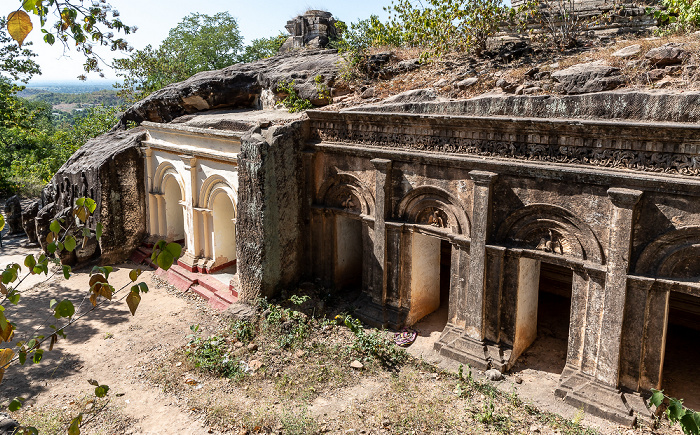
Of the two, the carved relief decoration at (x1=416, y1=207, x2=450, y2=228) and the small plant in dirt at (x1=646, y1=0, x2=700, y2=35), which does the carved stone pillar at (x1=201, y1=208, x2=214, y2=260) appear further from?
the small plant in dirt at (x1=646, y1=0, x2=700, y2=35)

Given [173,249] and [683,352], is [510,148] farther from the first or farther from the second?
[173,249]

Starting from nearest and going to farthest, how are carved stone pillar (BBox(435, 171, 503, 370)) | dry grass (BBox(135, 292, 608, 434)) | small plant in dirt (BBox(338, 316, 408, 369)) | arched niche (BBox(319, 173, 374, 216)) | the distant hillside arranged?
dry grass (BBox(135, 292, 608, 434)), carved stone pillar (BBox(435, 171, 503, 370)), small plant in dirt (BBox(338, 316, 408, 369)), arched niche (BBox(319, 173, 374, 216)), the distant hillside

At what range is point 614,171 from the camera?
21.5 feet

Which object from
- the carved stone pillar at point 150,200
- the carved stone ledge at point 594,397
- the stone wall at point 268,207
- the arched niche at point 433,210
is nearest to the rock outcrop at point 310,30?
the carved stone pillar at point 150,200

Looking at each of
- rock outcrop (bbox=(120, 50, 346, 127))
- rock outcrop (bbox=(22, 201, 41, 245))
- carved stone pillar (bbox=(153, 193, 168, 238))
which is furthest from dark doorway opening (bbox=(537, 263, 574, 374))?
rock outcrop (bbox=(22, 201, 41, 245))

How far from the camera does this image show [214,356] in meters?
8.45

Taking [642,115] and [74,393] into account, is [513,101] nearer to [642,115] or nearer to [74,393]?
[642,115]

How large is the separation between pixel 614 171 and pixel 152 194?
11091 millimetres

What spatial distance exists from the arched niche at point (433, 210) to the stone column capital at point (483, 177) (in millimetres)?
632

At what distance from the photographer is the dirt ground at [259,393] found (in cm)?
682

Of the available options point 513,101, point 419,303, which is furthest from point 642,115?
point 419,303

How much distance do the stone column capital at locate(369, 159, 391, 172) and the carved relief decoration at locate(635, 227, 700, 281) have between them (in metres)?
4.09

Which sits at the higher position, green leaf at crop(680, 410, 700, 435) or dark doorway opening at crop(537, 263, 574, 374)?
green leaf at crop(680, 410, 700, 435)

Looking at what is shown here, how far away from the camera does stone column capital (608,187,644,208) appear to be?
6277mm
